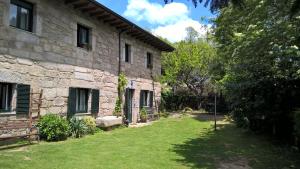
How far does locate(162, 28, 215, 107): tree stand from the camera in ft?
96.7

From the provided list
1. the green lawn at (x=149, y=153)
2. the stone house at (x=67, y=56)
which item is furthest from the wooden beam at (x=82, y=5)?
the green lawn at (x=149, y=153)

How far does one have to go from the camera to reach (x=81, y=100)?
14750mm

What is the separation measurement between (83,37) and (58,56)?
2443 millimetres

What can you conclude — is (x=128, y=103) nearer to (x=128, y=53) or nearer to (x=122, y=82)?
(x=122, y=82)

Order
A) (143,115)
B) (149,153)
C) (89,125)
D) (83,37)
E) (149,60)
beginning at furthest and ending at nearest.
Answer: (149,60) < (143,115) < (83,37) < (89,125) < (149,153)

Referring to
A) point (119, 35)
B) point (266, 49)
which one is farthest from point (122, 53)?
point (266, 49)

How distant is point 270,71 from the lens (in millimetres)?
14000

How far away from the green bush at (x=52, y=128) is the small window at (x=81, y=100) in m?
2.41

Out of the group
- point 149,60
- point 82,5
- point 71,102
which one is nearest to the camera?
point 71,102

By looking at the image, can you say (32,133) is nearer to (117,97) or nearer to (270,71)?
(117,97)

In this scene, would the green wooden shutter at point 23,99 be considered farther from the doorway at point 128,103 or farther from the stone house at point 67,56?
the doorway at point 128,103

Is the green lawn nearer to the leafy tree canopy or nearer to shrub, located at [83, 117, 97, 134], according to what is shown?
shrub, located at [83, 117, 97, 134]

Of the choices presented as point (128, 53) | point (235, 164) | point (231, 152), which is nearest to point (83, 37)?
point (128, 53)

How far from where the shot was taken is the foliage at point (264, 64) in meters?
10.4
